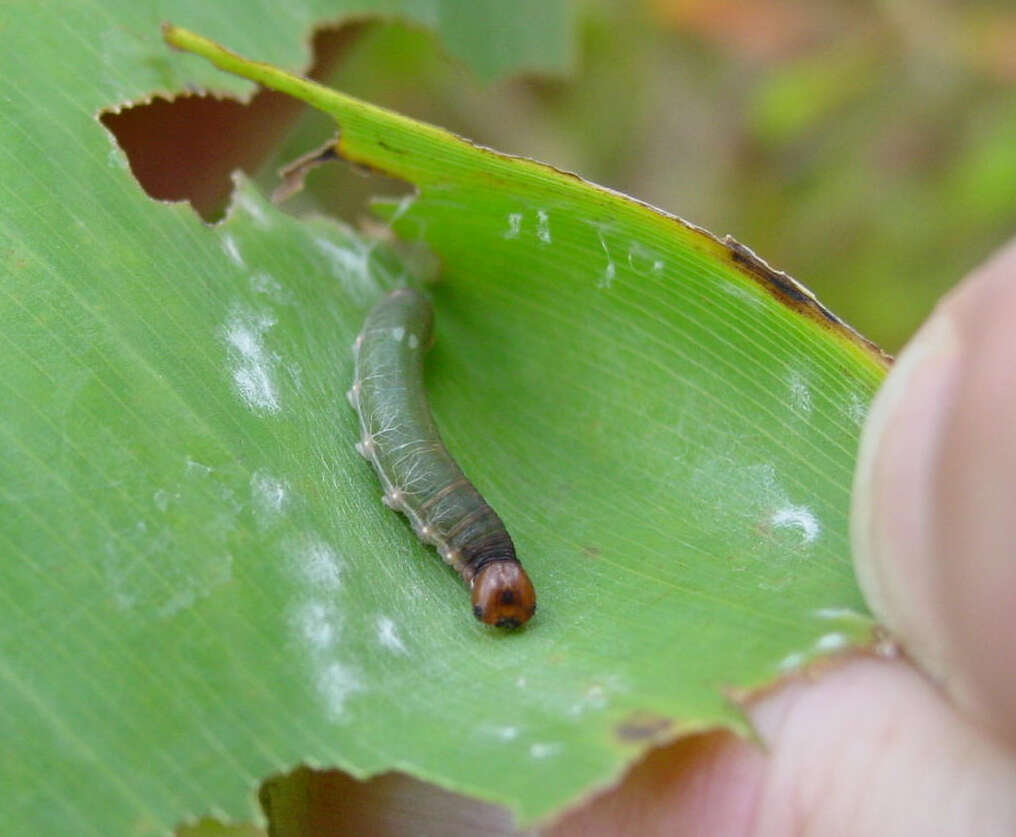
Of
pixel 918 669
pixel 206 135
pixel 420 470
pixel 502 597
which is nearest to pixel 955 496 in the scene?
pixel 918 669

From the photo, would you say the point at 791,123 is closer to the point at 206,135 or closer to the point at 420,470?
the point at 206,135

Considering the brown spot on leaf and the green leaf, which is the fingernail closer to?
the green leaf

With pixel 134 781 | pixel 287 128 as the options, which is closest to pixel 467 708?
pixel 134 781

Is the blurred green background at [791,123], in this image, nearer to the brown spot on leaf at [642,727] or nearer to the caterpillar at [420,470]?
the caterpillar at [420,470]

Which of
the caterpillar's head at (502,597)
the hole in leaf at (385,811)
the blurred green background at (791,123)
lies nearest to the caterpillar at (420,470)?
the caterpillar's head at (502,597)

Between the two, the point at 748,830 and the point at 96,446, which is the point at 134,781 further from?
the point at 748,830
